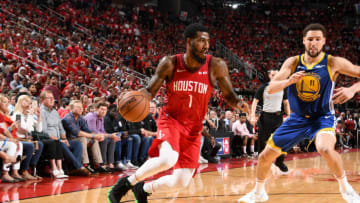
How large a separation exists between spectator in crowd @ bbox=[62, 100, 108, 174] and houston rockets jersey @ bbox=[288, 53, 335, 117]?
14.9ft

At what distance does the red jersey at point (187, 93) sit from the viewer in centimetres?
383

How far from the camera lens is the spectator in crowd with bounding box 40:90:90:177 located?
7125 mm

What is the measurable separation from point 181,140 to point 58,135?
159 inches

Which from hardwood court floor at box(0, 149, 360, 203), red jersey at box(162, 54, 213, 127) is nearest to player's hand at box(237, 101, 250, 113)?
red jersey at box(162, 54, 213, 127)

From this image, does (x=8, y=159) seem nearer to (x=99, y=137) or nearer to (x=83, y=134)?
(x=83, y=134)

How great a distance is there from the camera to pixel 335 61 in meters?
4.31

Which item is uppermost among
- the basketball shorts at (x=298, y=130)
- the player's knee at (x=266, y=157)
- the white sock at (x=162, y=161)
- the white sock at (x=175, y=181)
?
the basketball shorts at (x=298, y=130)

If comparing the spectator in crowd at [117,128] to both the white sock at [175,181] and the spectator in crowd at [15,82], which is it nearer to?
the spectator in crowd at [15,82]

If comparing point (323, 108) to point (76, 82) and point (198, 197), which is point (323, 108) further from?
point (76, 82)

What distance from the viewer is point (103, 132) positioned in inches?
324

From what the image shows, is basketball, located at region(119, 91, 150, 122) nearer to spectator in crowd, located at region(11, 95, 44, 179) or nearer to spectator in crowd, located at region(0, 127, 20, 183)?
spectator in crowd, located at region(0, 127, 20, 183)

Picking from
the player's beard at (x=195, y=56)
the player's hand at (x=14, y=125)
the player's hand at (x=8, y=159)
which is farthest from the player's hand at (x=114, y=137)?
the player's beard at (x=195, y=56)

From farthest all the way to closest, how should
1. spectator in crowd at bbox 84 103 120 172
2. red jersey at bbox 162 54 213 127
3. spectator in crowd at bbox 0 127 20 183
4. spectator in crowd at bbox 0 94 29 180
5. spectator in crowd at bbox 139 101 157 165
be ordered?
spectator in crowd at bbox 139 101 157 165 → spectator in crowd at bbox 84 103 120 172 → spectator in crowd at bbox 0 94 29 180 → spectator in crowd at bbox 0 127 20 183 → red jersey at bbox 162 54 213 127

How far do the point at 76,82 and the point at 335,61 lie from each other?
855 centimetres
